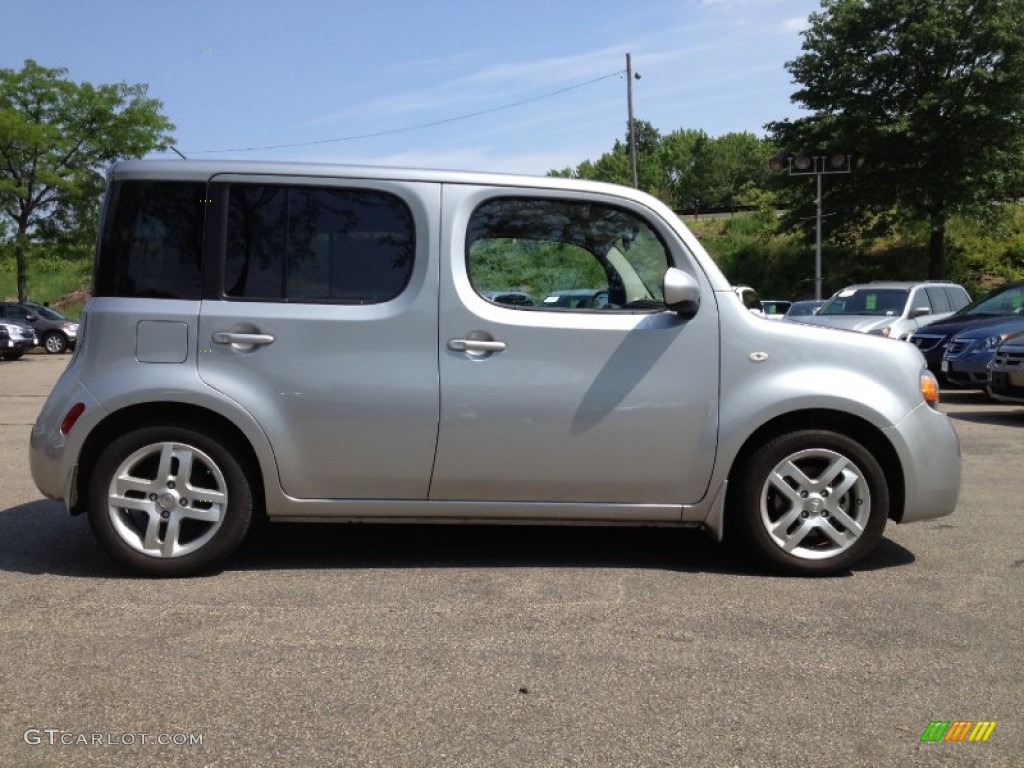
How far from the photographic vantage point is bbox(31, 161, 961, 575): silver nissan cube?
4.58 meters

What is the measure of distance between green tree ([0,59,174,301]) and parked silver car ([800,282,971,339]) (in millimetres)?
26600

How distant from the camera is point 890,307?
1605 cm

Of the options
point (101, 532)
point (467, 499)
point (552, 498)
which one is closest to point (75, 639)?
point (101, 532)

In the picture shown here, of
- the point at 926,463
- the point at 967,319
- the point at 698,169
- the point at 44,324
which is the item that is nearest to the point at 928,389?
the point at 926,463

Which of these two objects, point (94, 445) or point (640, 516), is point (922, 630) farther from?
point (94, 445)

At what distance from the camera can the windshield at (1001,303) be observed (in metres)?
14.7

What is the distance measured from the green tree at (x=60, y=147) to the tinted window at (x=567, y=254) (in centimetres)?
3220

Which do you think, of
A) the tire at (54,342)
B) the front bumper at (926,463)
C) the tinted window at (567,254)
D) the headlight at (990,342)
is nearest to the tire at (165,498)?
the tinted window at (567,254)

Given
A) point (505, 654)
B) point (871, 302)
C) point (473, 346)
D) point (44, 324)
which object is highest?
point (871, 302)

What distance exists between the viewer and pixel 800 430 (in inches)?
186

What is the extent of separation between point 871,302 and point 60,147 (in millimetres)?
28146

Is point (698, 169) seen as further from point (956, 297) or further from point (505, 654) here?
point (505, 654)

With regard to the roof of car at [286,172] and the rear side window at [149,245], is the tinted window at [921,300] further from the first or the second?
the rear side window at [149,245]

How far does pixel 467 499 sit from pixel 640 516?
2.71 feet
